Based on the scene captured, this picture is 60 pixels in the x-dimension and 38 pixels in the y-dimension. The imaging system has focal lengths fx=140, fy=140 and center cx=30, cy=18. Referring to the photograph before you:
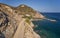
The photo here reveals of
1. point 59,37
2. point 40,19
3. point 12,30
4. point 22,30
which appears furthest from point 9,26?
point 40,19

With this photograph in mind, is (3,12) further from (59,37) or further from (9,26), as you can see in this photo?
(59,37)

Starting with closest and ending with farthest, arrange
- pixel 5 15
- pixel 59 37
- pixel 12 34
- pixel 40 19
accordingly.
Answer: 1. pixel 12 34
2. pixel 5 15
3. pixel 59 37
4. pixel 40 19

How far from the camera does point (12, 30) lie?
4184 millimetres

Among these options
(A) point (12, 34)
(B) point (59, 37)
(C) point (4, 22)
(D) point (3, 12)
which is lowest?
(B) point (59, 37)

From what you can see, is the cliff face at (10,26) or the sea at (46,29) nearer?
the cliff face at (10,26)

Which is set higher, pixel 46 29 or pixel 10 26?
pixel 10 26

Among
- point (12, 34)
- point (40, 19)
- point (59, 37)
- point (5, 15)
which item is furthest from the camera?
point (40, 19)

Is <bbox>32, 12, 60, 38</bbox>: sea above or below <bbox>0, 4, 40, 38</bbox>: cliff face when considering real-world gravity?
below

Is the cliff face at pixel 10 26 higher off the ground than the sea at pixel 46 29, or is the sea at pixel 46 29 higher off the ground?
the cliff face at pixel 10 26

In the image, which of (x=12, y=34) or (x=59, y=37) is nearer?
(x=12, y=34)

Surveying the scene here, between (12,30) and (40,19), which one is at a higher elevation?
(12,30)

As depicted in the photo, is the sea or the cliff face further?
the sea

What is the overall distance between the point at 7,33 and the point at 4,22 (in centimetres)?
42

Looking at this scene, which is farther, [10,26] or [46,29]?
[46,29]
